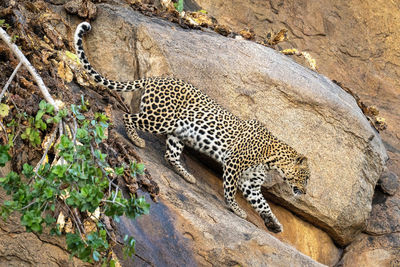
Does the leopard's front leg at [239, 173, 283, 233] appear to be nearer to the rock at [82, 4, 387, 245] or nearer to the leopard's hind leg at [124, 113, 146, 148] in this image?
the rock at [82, 4, 387, 245]

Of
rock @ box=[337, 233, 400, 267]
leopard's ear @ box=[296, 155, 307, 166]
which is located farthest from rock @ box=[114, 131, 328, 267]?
rock @ box=[337, 233, 400, 267]

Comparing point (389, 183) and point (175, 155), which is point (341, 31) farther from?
point (175, 155)

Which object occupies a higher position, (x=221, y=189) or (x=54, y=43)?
(x=54, y=43)

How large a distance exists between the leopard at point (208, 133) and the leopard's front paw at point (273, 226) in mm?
249

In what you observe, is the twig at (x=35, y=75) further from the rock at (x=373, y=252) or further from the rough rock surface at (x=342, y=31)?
the rough rock surface at (x=342, y=31)

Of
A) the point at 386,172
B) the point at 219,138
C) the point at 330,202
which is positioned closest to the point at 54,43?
the point at 219,138

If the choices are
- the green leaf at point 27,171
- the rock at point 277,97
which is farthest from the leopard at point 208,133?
the green leaf at point 27,171

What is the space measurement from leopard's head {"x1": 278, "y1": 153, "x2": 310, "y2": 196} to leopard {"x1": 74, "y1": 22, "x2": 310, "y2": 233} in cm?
2

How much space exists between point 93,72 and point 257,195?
3.50 meters

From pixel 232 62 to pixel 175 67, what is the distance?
1145 mm

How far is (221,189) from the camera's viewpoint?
11.1m

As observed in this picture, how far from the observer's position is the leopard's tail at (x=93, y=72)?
9656mm

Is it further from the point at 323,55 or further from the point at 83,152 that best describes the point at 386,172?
the point at 83,152

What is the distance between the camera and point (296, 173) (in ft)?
35.9
